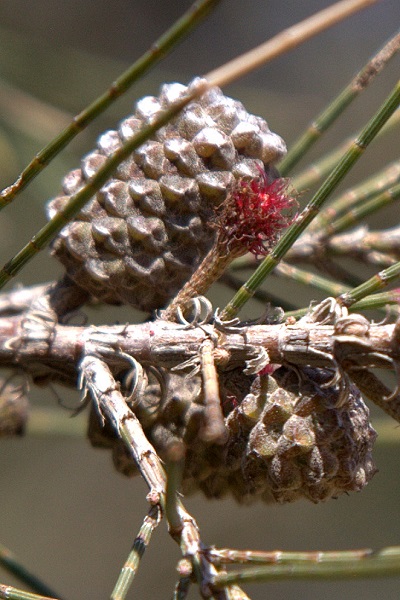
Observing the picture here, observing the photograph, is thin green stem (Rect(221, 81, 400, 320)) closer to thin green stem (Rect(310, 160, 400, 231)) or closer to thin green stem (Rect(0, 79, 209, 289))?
thin green stem (Rect(0, 79, 209, 289))

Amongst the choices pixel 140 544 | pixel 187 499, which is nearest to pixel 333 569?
pixel 140 544

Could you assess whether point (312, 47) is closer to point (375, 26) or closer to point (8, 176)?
point (375, 26)

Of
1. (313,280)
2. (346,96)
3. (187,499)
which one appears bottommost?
(313,280)

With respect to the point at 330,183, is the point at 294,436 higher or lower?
lower

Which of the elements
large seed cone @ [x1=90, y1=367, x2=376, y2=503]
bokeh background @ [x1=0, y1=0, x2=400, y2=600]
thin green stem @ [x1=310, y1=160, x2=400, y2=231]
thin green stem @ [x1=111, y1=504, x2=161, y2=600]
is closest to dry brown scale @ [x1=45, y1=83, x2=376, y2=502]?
large seed cone @ [x1=90, y1=367, x2=376, y2=503]

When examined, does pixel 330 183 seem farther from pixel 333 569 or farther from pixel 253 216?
pixel 333 569

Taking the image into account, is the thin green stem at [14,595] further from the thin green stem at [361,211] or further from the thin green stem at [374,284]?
the thin green stem at [361,211]

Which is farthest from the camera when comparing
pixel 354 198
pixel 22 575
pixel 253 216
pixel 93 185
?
pixel 354 198
